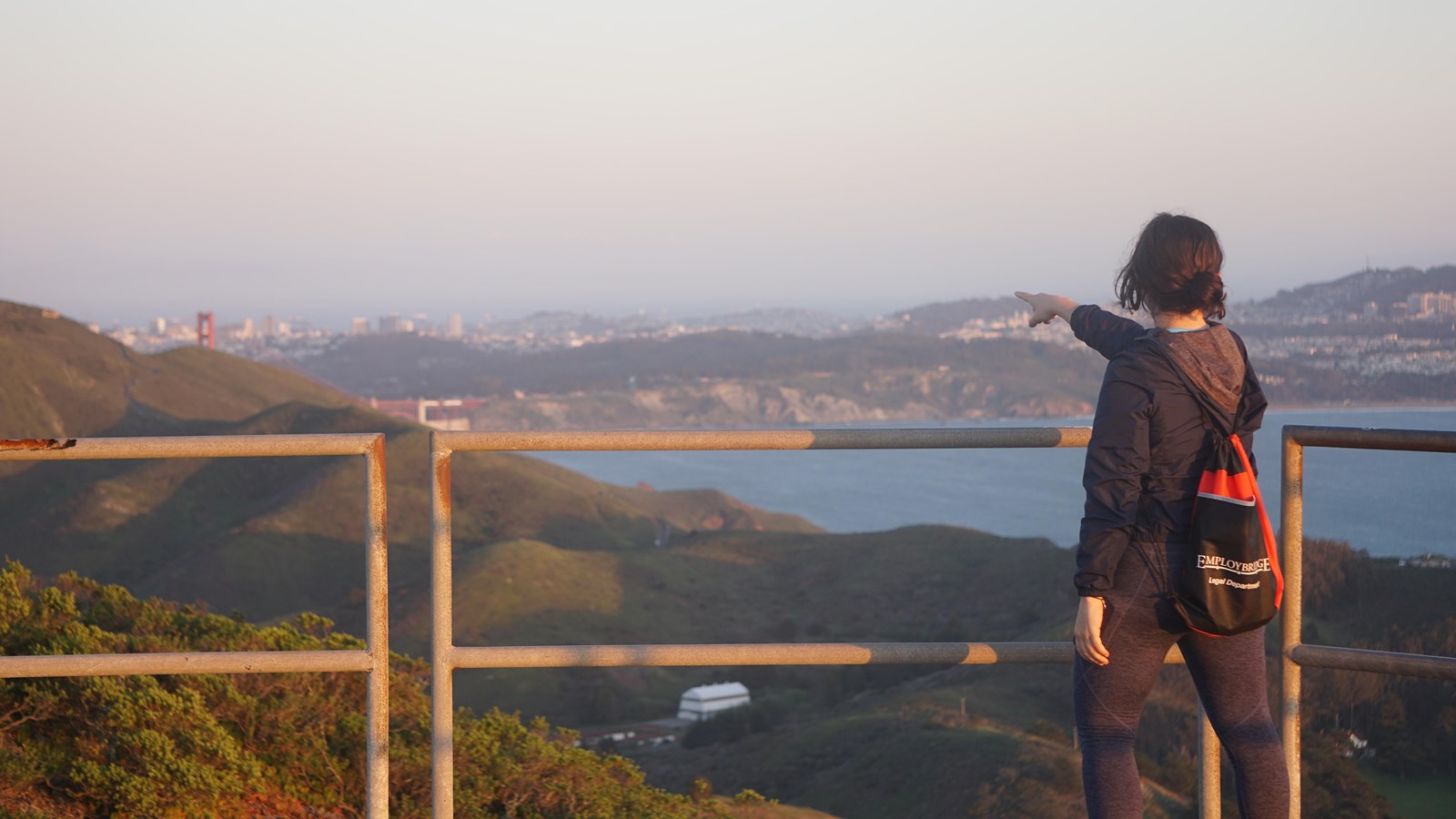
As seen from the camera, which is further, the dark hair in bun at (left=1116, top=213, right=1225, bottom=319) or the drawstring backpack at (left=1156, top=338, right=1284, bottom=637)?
the dark hair in bun at (left=1116, top=213, right=1225, bottom=319)

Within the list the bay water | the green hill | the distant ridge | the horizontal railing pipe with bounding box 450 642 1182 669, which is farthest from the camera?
the bay water

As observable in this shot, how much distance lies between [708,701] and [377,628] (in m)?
59.0

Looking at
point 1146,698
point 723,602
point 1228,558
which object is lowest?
point 723,602

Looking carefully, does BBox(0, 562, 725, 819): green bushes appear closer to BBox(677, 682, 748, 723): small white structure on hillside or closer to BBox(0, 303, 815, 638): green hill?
BBox(677, 682, 748, 723): small white structure on hillside

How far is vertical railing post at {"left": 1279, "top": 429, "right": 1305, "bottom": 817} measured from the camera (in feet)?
8.42

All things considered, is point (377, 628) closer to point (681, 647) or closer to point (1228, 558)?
point (681, 647)

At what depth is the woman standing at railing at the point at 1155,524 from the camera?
2.23 meters

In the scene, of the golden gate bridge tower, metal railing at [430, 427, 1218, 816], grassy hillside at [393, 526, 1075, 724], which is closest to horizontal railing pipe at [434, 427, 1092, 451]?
metal railing at [430, 427, 1218, 816]

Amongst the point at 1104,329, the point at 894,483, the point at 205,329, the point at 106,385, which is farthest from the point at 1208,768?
the point at 205,329

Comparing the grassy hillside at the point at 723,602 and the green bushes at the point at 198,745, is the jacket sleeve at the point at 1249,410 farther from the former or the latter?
the grassy hillside at the point at 723,602

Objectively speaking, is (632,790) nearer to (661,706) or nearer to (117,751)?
(117,751)

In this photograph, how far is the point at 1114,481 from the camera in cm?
223

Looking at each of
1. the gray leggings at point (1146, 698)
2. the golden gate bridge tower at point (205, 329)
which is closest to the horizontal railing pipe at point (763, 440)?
the gray leggings at point (1146, 698)

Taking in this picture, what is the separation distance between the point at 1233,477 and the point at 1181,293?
0.37 meters
